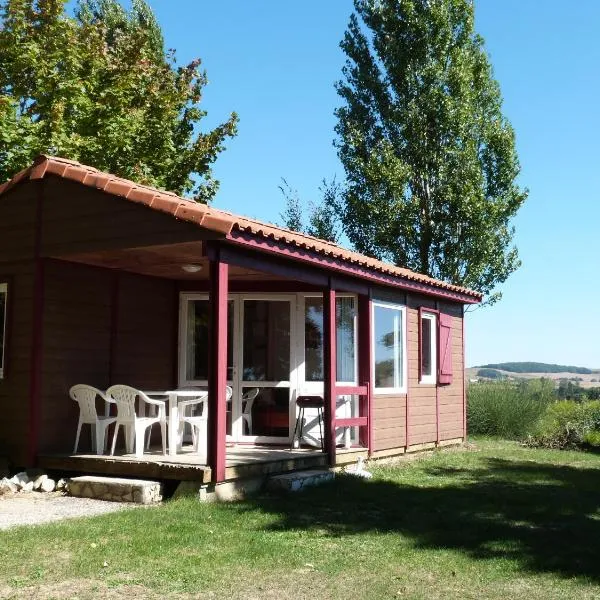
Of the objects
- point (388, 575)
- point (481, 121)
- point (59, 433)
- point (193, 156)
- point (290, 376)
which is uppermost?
point (481, 121)

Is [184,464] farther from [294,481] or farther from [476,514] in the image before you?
[476,514]

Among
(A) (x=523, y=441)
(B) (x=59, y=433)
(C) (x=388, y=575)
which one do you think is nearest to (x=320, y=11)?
(B) (x=59, y=433)

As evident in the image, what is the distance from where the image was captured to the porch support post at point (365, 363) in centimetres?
1056

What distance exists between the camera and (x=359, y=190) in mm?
21656

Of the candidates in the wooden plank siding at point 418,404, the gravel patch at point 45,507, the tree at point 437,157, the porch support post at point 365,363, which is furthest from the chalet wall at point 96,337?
the tree at point 437,157

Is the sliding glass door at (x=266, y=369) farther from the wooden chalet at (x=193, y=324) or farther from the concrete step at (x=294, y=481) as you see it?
the concrete step at (x=294, y=481)

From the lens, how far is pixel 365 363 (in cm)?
1062

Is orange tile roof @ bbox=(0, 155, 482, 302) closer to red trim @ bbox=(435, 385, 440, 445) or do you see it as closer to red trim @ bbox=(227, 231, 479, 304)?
red trim @ bbox=(227, 231, 479, 304)

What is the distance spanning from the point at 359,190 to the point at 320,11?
28.5ft

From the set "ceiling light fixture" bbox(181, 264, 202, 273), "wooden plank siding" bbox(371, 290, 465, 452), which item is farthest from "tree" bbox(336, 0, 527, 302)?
"ceiling light fixture" bbox(181, 264, 202, 273)

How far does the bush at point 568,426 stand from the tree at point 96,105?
383 inches

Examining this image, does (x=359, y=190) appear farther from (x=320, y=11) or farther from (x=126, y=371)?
(x=126, y=371)

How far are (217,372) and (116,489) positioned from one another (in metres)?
1.57

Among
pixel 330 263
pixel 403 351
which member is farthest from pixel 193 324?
pixel 403 351
